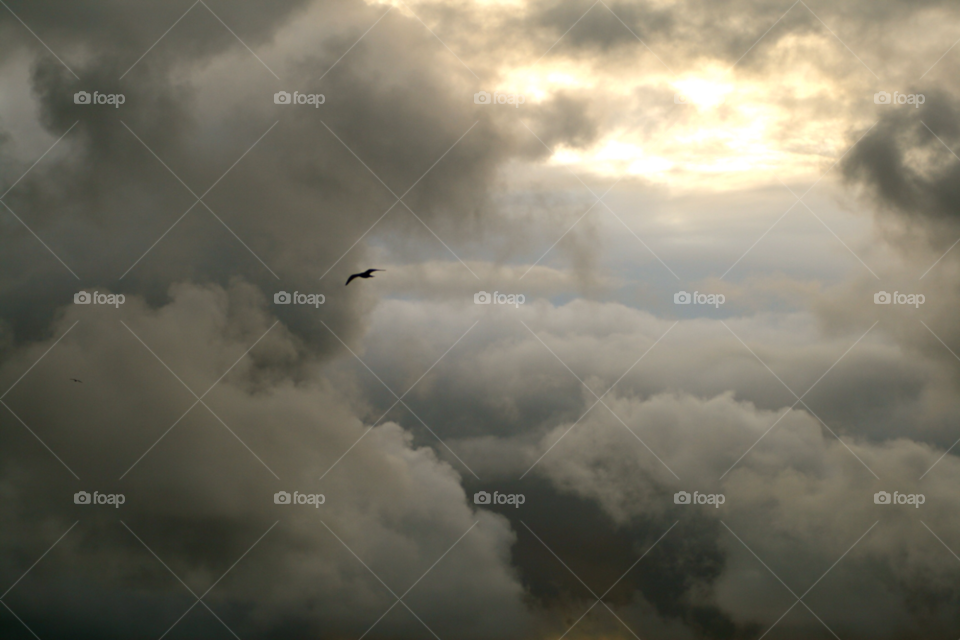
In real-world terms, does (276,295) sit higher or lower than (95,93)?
lower

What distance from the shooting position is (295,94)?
51750mm

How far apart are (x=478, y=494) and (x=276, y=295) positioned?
23431 millimetres

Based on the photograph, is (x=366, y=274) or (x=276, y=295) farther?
(x=276, y=295)

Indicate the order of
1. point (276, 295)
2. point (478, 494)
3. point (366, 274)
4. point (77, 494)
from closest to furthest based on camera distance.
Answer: point (366, 274) → point (276, 295) → point (478, 494) → point (77, 494)

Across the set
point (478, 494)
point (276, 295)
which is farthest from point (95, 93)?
point (478, 494)

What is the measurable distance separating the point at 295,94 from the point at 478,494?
3682 centimetres

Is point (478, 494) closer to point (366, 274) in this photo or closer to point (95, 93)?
point (366, 274)

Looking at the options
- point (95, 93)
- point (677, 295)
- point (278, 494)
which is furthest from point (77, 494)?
point (677, 295)

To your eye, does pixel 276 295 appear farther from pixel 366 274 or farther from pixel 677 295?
pixel 677 295

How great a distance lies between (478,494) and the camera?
52.8 m

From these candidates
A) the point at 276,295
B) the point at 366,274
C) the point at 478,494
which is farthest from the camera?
the point at 478,494

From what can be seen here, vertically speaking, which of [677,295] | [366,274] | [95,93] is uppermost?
[95,93]

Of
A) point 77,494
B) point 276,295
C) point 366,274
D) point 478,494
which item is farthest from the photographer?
point 77,494

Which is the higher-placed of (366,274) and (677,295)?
(677,295)
